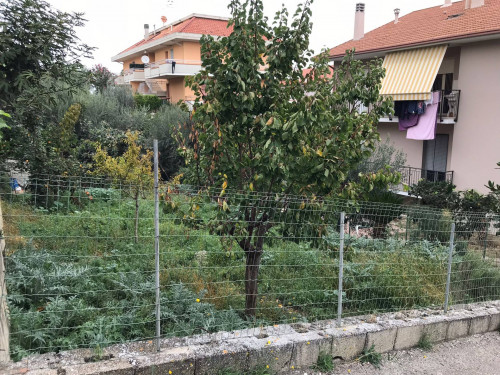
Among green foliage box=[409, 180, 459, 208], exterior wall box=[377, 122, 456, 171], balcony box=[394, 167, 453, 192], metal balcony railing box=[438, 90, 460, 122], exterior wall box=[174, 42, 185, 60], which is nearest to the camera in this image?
green foliage box=[409, 180, 459, 208]

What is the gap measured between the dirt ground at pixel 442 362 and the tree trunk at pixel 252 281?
2.48 ft

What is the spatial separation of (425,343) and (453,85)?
47.3 ft

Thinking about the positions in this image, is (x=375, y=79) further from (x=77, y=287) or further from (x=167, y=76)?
(x=167, y=76)

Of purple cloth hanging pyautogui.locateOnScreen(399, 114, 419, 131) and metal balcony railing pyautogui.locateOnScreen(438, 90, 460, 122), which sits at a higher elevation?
metal balcony railing pyautogui.locateOnScreen(438, 90, 460, 122)

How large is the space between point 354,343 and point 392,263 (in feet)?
4.95

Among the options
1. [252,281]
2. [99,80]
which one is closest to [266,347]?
[252,281]

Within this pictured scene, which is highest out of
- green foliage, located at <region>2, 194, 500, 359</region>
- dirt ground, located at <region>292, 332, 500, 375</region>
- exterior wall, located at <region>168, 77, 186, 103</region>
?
exterior wall, located at <region>168, 77, 186, 103</region>

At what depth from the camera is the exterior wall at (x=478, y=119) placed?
572 inches

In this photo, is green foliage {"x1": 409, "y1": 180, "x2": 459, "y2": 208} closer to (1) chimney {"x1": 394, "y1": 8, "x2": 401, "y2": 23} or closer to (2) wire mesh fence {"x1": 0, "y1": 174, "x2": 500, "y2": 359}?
(2) wire mesh fence {"x1": 0, "y1": 174, "x2": 500, "y2": 359}

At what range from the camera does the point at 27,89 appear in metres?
6.77

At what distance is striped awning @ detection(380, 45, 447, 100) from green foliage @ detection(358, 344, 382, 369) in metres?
12.7

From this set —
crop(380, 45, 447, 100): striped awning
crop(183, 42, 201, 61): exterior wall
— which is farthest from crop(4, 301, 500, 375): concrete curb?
crop(183, 42, 201, 61): exterior wall

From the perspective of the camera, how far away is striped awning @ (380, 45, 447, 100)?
1553 cm

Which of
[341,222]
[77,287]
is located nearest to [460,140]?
[341,222]
